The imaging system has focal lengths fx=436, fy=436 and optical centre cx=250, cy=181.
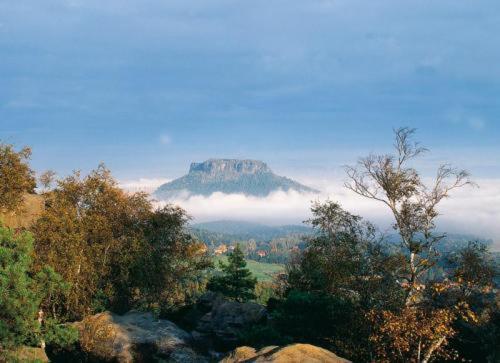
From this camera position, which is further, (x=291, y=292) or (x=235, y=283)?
(x=235, y=283)

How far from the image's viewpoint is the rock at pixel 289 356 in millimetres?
17516

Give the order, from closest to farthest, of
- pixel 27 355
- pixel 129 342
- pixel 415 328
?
pixel 415 328 < pixel 27 355 < pixel 129 342

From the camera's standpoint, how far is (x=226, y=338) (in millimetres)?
44469

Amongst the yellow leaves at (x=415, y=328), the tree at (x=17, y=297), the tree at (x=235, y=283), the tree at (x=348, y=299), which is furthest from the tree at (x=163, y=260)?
the yellow leaves at (x=415, y=328)

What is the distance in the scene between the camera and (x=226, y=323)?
4553 cm

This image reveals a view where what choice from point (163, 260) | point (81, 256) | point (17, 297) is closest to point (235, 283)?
point (163, 260)

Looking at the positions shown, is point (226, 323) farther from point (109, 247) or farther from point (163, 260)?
point (109, 247)

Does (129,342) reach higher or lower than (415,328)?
lower

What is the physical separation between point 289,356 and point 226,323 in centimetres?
2917

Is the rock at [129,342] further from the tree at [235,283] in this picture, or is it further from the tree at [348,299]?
the tree at [235,283]

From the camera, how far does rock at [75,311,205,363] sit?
117 ft

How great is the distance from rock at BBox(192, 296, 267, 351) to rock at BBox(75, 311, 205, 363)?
514cm

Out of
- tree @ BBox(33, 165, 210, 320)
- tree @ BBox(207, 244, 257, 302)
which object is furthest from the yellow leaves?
tree @ BBox(207, 244, 257, 302)

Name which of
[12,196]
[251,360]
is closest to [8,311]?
[12,196]
